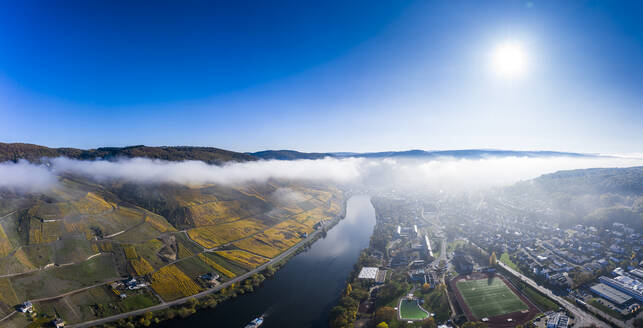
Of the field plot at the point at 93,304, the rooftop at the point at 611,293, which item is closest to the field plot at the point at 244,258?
the field plot at the point at 93,304

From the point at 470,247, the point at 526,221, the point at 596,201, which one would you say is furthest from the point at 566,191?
the point at 470,247

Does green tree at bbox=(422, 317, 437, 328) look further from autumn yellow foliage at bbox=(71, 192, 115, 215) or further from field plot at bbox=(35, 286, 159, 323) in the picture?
autumn yellow foliage at bbox=(71, 192, 115, 215)

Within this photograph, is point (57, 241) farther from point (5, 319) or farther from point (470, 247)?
point (470, 247)

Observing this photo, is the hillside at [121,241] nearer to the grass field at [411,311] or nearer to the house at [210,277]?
the house at [210,277]

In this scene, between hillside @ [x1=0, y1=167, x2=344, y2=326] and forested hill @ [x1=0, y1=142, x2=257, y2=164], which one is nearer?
hillside @ [x1=0, y1=167, x2=344, y2=326]

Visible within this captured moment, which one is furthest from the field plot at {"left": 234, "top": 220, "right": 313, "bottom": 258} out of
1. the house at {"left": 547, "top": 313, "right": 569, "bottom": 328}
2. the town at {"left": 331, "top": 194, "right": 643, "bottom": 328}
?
the house at {"left": 547, "top": 313, "right": 569, "bottom": 328}

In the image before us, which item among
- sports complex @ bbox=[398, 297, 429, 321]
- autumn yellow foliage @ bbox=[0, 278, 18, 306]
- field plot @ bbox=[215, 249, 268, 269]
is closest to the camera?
autumn yellow foliage @ bbox=[0, 278, 18, 306]

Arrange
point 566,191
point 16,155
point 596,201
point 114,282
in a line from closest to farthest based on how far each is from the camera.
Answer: point 114,282 → point 16,155 → point 596,201 → point 566,191

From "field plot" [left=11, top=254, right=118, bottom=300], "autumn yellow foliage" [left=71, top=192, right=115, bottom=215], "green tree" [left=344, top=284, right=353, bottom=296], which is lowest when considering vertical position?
"green tree" [left=344, top=284, right=353, bottom=296]
